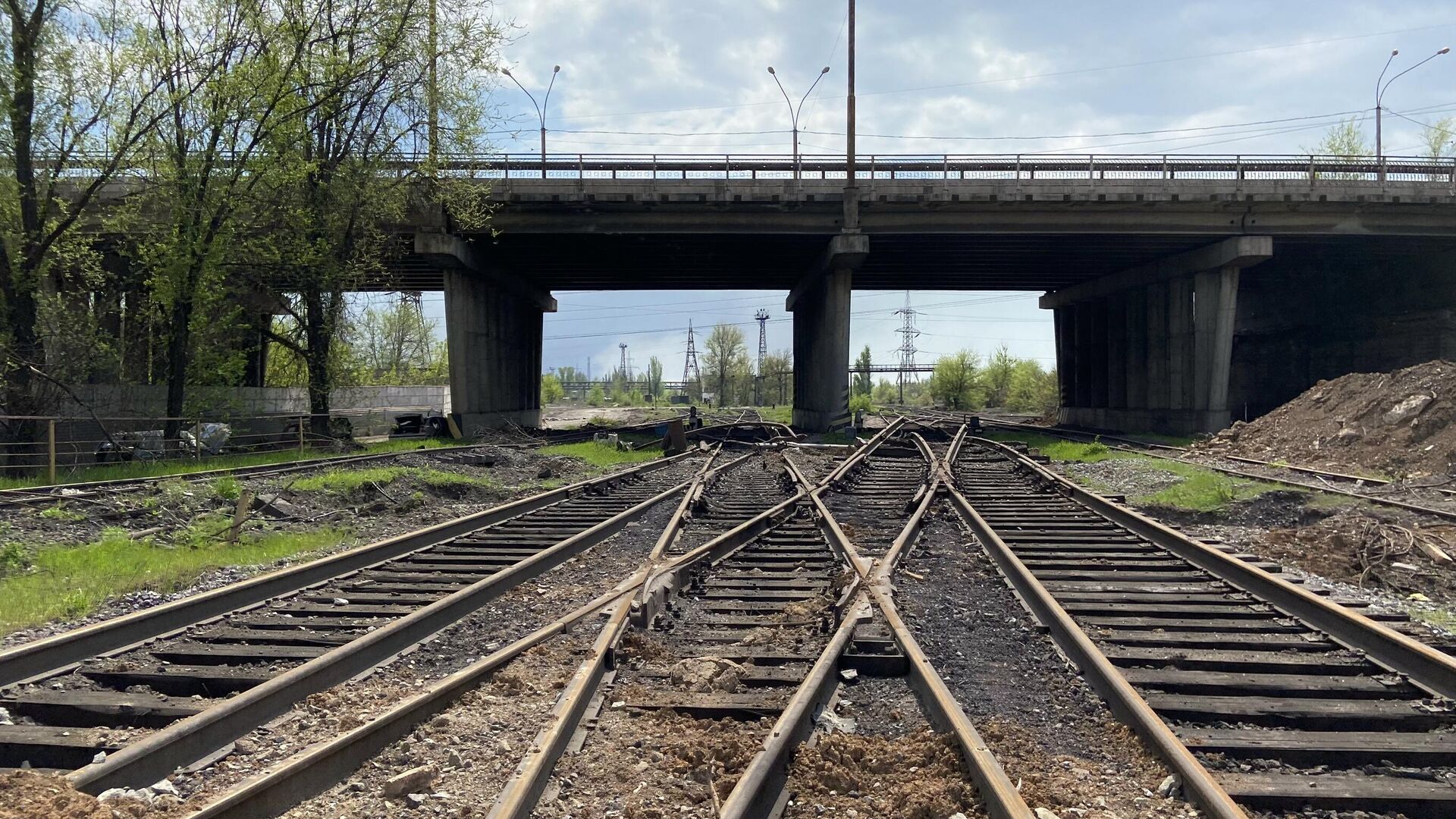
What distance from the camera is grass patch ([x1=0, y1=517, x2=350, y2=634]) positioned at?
642cm

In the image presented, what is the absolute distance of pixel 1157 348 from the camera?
35062 mm

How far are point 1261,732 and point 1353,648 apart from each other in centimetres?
174

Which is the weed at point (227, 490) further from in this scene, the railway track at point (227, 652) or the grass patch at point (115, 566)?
the railway track at point (227, 652)

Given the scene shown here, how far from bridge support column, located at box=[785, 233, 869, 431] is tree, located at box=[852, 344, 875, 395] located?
6179 cm

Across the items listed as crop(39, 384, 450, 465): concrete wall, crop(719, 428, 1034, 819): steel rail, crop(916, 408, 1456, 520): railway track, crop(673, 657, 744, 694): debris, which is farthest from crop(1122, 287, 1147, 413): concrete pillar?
crop(673, 657, 744, 694): debris

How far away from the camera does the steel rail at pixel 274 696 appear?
337 centimetres

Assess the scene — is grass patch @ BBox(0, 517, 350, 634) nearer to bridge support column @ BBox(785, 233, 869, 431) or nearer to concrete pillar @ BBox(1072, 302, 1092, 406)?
bridge support column @ BBox(785, 233, 869, 431)

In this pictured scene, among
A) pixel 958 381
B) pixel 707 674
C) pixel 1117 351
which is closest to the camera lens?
pixel 707 674

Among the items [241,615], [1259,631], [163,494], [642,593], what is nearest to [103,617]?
[241,615]

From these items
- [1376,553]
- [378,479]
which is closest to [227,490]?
[378,479]

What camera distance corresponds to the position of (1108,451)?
838 inches

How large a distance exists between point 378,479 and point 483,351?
1999 centimetres

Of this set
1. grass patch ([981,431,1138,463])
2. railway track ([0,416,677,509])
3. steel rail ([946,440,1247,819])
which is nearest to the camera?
steel rail ([946,440,1247,819])

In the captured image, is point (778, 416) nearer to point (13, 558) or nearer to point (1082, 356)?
point (1082, 356)
